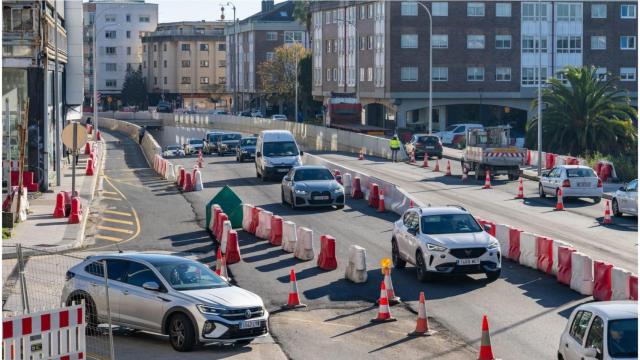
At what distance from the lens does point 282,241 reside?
97.1 feet

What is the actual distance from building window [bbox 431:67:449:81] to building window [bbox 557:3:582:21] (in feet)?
35.8

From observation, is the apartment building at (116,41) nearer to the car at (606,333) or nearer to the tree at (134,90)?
the tree at (134,90)

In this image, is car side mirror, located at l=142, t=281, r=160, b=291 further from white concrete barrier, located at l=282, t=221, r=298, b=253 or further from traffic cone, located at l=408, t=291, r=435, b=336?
white concrete barrier, located at l=282, t=221, r=298, b=253

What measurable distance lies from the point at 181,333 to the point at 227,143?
53.4 m

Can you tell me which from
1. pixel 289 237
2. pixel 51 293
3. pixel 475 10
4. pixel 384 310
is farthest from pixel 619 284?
pixel 475 10

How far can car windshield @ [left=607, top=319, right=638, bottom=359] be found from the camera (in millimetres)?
12680


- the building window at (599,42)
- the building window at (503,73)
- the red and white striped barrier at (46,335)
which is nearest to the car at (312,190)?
the red and white striped barrier at (46,335)

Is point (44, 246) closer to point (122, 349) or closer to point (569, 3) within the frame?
point (122, 349)

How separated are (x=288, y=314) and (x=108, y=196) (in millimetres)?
25546

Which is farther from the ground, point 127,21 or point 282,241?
point 127,21

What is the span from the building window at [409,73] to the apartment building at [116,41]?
8696cm

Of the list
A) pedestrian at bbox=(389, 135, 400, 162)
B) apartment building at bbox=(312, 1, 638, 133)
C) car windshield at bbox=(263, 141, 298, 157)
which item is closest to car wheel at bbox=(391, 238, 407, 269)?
car windshield at bbox=(263, 141, 298, 157)

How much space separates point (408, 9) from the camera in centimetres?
9719

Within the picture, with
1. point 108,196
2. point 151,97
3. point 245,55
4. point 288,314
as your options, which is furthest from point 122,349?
point 151,97
